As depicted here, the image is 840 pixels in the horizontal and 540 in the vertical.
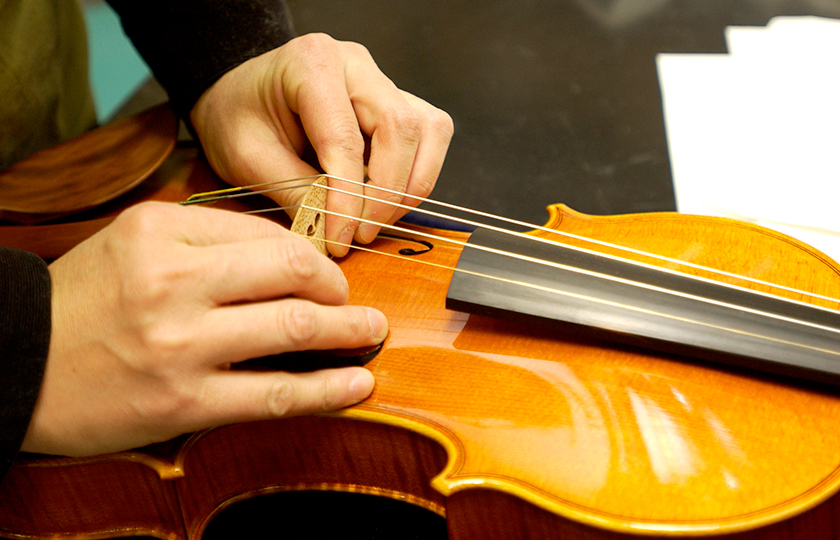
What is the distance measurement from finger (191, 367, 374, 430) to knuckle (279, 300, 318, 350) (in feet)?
0.12

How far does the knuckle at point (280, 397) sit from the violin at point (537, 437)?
2.9 inches

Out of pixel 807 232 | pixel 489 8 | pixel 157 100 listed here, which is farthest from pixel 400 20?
pixel 807 232

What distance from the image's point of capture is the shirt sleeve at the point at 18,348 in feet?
1.64

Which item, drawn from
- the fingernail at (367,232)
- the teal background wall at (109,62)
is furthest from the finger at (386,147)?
the teal background wall at (109,62)

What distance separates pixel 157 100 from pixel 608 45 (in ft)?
4.18

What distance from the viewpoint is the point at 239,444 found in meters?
0.63

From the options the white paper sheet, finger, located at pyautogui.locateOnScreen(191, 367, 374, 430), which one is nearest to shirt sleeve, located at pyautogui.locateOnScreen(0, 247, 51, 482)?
finger, located at pyautogui.locateOnScreen(191, 367, 374, 430)

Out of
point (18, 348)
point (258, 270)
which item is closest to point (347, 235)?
point (258, 270)

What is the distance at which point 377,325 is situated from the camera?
0.58 metres

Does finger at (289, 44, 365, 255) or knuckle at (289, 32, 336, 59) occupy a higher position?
knuckle at (289, 32, 336, 59)

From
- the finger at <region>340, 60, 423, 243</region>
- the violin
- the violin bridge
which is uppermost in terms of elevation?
the finger at <region>340, 60, 423, 243</region>

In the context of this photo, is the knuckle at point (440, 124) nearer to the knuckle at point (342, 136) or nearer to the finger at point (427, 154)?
the finger at point (427, 154)

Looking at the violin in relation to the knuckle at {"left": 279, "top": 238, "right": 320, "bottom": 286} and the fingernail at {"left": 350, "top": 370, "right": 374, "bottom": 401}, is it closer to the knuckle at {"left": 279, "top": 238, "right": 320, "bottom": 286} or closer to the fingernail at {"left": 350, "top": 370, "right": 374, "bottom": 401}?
the fingernail at {"left": 350, "top": 370, "right": 374, "bottom": 401}

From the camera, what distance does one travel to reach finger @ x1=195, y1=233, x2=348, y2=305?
49 centimetres
